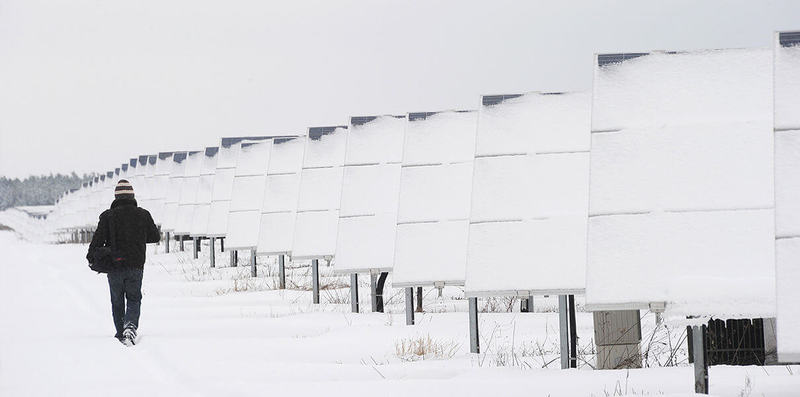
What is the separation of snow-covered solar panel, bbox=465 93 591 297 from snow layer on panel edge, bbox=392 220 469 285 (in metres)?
2.76

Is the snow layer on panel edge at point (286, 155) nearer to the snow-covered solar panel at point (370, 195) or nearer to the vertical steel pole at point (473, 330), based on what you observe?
the snow-covered solar panel at point (370, 195)

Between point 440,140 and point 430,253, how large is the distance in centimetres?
166

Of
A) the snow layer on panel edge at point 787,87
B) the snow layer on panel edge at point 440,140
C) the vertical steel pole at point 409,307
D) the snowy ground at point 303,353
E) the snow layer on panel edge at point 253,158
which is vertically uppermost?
the snow layer on panel edge at point 253,158

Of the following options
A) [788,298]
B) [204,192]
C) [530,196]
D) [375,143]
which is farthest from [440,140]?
[204,192]

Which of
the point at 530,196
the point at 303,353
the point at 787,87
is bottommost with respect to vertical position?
the point at 303,353

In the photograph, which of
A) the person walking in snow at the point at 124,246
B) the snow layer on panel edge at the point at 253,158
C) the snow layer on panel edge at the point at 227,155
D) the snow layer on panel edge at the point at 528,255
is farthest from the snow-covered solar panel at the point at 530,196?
the snow layer on panel edge at the point at 227,155

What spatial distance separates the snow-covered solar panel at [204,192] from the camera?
33469 mm

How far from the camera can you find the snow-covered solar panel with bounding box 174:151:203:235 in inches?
1455

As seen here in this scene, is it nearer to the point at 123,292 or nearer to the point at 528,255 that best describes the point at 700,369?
the point at 528,255

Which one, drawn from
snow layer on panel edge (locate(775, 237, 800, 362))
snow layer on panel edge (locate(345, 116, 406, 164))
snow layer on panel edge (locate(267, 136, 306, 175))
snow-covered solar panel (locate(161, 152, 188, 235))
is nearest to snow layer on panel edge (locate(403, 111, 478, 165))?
snow layer on panel edge (locate(345, 116, 406, 164))

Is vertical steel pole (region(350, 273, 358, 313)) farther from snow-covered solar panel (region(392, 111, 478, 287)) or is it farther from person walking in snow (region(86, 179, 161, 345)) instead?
person walking in snow (region(86, 179, 161, 345))

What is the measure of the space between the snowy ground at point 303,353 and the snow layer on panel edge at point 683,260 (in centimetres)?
68

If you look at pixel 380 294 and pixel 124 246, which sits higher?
pixel 124 246

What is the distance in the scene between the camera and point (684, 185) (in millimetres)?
9742
